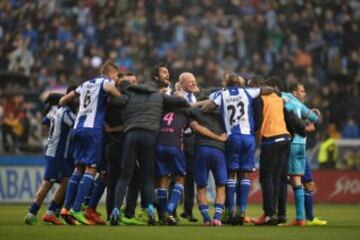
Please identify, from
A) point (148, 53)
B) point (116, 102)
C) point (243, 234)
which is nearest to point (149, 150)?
point (116, 102)

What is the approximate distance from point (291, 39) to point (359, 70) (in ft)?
8.19

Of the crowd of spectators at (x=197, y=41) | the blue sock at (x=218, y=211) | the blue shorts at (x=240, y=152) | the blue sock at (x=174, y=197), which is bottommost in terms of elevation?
the blue sock at (x=218, y=211)

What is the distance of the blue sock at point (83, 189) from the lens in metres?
17.8

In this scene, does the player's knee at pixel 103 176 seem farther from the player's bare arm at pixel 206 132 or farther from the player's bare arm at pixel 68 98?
the player's bare arm at pixel 206 132

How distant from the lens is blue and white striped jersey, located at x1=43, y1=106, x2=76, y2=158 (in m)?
18.9

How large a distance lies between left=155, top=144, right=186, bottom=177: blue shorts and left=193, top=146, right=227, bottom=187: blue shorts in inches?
11.2

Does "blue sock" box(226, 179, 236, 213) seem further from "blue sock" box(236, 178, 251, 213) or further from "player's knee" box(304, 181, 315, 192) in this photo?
"player's knee" box(304, 181, 315, 192)

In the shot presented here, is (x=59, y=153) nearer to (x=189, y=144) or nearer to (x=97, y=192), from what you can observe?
(x=97, y=192)

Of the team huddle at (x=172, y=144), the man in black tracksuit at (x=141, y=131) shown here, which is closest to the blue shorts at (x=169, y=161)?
the team huddle at (x=172, y=144)

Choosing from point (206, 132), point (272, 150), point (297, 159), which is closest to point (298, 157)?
point (297, 159)

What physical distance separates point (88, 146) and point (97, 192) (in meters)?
1.11

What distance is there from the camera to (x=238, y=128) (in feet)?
59.1

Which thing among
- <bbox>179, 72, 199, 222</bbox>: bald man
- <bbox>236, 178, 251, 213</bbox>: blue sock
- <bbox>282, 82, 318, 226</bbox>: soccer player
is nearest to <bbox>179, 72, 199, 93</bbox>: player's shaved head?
<bbox>179, 72, 199, 222</bbox>: bald man

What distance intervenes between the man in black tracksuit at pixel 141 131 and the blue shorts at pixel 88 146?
23.8 inches
